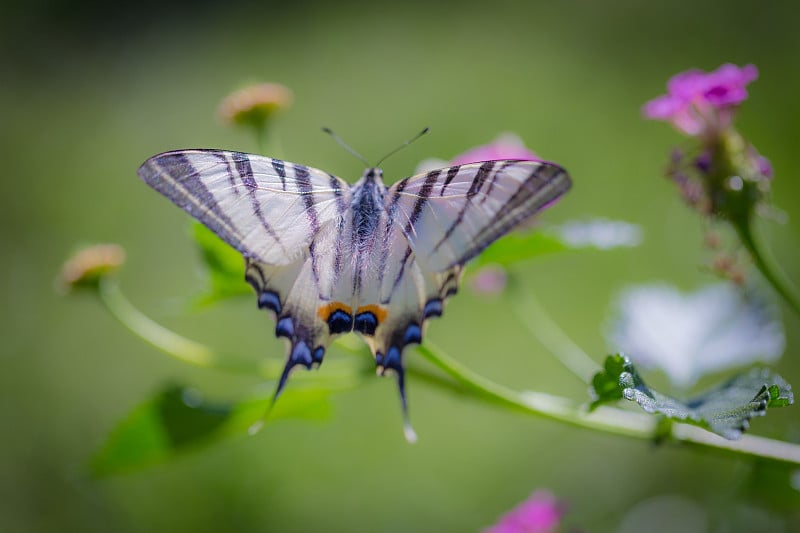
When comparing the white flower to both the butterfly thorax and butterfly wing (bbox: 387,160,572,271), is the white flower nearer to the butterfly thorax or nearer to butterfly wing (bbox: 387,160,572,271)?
butterfly wing (bbox: 387,160,572,271)

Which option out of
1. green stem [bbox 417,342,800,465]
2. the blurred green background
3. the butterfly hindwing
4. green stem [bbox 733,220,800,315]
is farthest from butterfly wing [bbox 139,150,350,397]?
green stem [bbox 733,220,800,315]

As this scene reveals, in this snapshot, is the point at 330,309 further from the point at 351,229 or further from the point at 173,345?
the point at 173,345

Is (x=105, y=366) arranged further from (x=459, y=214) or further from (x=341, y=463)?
(x=459, y=214)

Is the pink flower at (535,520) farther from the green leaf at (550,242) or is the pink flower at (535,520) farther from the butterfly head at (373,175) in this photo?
the butterfly head at (373,175)

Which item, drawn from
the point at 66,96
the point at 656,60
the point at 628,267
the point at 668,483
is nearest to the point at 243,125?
the point at 668,483

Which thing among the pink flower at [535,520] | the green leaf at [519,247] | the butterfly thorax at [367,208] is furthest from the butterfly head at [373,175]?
the pink flower at [535,520]

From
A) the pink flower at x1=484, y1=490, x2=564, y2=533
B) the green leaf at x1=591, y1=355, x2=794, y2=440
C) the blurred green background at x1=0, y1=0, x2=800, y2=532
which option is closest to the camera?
the green leaf at x1=591, y1=355, x2=794, y2=440

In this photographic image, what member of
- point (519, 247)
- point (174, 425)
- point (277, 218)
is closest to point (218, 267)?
point (277, 218)
